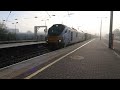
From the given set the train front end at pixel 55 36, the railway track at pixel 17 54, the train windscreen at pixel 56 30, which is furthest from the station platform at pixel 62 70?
the train windscreen at pixel 56 30

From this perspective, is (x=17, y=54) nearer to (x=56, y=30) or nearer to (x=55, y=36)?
(x=55, y=36)

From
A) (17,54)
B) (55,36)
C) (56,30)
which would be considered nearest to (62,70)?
(17,54)

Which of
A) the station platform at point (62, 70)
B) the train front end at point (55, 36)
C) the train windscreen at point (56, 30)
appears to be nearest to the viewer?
the station platform at point (62, 70)

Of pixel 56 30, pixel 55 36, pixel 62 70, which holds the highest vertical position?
pixel 56 30

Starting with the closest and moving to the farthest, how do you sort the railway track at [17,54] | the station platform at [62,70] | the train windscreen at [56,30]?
1. the station platform at [62,70]
2. the railway track at [17,54]
3. the train windscreen at [56,30]

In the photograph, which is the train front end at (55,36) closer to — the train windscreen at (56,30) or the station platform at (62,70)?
the train windscreen at (56,30)

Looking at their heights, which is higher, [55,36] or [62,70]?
[55,36]

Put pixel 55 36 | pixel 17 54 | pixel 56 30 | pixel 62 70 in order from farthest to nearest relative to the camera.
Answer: pixel 56 30, pixel 55 36, pixel 17 54, pixel 62 70

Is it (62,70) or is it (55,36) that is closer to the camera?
(62,70)

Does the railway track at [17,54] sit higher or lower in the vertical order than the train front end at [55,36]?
lower

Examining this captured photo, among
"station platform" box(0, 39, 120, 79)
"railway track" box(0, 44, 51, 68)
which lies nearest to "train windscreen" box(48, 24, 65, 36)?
"railway track" box(0, 44, 51, 68)

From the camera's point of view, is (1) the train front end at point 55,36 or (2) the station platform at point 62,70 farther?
(1) the train front end at point 55,36
